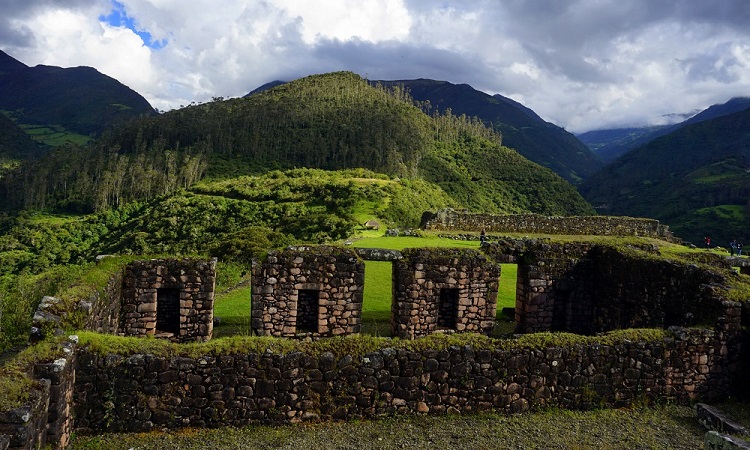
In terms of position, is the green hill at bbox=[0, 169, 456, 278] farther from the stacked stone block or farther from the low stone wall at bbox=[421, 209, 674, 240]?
the stacked stone block

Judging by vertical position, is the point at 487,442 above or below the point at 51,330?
below

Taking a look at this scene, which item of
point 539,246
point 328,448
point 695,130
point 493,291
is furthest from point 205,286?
point 695,130

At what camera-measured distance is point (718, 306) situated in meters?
10.2

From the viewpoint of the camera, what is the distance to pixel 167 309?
13.0 meters

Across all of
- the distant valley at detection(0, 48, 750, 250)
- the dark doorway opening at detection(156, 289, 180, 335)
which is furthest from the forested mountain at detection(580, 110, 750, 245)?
the dark doorway opening at detection(156, 289, 180, 335)

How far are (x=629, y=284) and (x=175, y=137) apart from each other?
122 meters

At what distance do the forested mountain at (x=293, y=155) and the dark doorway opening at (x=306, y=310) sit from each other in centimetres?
6713

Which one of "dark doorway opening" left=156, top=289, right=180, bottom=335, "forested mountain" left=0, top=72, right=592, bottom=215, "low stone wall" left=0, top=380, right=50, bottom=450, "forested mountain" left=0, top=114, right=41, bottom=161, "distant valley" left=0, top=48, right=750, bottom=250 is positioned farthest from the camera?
"forested mountain" left=0, top=114, right=41, bottom=161

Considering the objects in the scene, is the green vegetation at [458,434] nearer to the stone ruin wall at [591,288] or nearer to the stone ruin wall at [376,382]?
the stone ruin wall at [376,382]

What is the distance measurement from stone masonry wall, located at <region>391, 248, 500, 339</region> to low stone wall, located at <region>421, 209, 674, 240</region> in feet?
61.4

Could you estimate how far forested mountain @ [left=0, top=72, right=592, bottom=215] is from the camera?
92125 mm

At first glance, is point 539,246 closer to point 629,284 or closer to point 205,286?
point 629,284

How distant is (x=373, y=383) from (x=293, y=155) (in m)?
105

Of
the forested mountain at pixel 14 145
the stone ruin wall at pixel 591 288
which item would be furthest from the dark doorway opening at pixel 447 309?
the forested mountain at pixel 14 145
